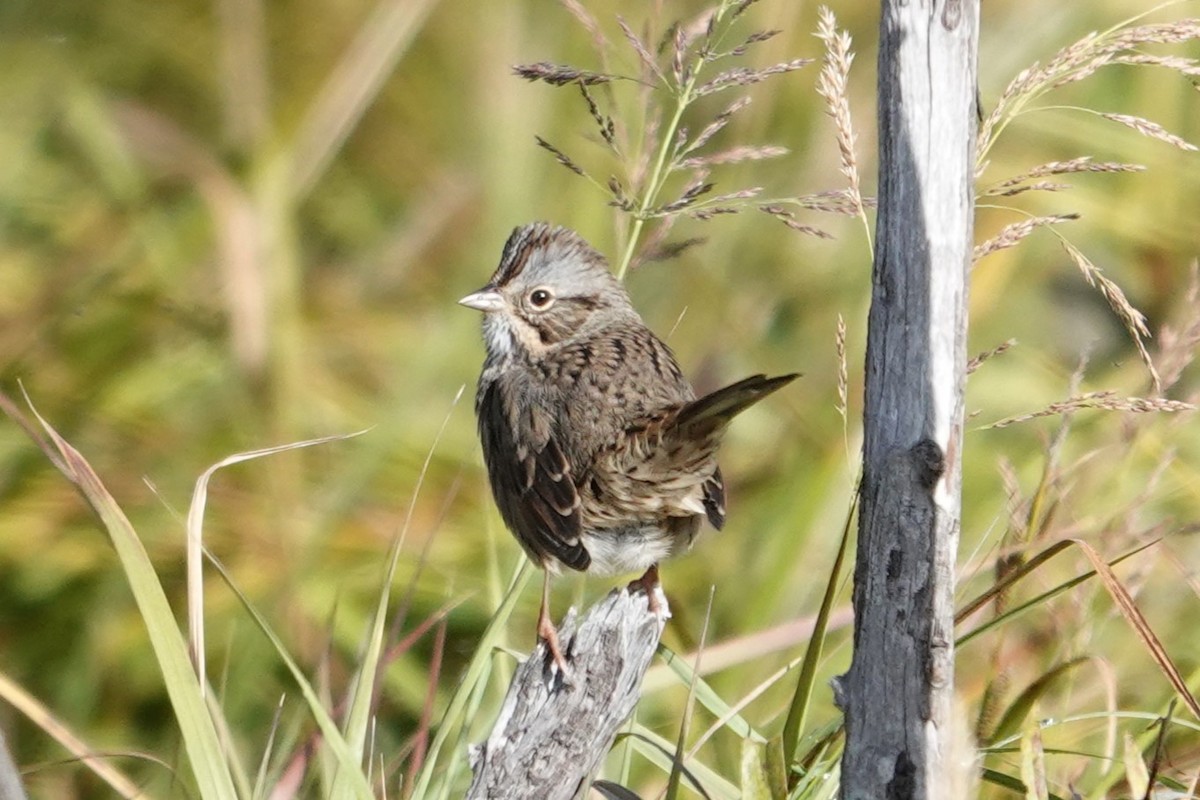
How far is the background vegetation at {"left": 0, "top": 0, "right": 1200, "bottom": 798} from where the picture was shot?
422cm

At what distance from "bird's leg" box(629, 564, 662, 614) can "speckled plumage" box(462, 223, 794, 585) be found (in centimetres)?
8

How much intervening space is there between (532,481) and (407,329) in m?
2.81

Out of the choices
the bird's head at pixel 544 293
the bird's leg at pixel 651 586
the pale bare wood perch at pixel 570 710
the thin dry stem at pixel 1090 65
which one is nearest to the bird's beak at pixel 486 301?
the bird's head at pixel 544 293

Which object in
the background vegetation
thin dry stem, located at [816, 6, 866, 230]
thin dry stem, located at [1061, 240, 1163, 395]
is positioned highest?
thin dry stem, located at [816, 6, 866, 230]

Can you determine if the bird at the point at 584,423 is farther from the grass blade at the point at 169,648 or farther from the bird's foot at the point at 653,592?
the grass blade at the point at 169,648

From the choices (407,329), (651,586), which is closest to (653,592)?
(651,586)

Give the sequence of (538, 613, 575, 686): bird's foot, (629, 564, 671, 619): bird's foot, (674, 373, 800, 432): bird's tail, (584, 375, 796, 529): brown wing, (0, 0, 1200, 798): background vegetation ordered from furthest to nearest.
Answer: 1. (0, 0, 1200, 798): background vegetation
2. (584, 375, 796, 529): brown wing
3. (629, 564, 671, 619): bird's foot
4. (538, 613, 575, 686): bird's foot
5. (674, 373, 800, 432): bird's tail

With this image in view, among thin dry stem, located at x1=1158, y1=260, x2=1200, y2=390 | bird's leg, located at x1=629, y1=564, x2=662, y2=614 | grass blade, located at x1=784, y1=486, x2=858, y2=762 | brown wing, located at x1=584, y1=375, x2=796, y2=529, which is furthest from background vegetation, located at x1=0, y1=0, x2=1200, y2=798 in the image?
grass blade, located at x1=784, y1=486, x2=858, y2=762

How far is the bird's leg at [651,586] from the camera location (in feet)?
8.86

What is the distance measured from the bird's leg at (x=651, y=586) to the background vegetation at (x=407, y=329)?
17 cm

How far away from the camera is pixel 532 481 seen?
318 centimetres

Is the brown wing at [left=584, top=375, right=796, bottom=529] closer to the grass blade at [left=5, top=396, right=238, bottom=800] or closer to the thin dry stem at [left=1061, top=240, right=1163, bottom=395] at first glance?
the thin dry stem at [left=1061, top=240, right=1163, bottom=395]

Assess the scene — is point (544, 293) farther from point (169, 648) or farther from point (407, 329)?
point (407, 329)

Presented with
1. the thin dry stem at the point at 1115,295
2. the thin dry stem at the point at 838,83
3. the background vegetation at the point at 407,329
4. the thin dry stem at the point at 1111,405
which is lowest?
the background vegetation at the point at 407,329
